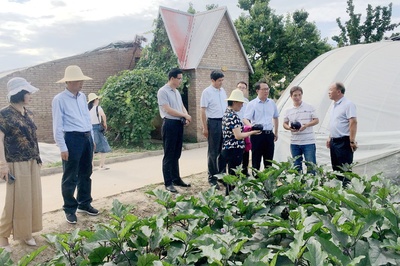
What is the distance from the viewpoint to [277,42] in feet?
61.1

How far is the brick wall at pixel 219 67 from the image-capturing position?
471 inches

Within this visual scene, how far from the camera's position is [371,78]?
6.34 metres

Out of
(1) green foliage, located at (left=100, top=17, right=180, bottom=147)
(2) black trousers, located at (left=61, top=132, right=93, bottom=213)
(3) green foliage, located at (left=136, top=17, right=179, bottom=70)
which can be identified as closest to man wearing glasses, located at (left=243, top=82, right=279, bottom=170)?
(2) black trousers, located at (left=61, top=132, right=93, bottom=213)

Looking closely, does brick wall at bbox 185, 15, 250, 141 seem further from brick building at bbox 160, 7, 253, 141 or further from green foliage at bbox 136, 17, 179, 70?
green foliage at bbox 136, 17, 179, 70

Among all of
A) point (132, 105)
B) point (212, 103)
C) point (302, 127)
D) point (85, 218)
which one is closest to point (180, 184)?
point (212, 103)

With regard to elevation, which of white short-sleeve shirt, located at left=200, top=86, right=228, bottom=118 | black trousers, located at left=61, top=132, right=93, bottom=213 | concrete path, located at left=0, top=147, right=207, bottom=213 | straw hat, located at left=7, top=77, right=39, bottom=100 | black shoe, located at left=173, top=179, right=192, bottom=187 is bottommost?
concrete path, located at left=0, top=147, right=207, bottom=213

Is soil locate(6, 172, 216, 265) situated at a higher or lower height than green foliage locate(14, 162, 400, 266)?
lower

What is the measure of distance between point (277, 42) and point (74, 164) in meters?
16.6

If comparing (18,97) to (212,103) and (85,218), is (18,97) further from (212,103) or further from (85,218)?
(212,103)

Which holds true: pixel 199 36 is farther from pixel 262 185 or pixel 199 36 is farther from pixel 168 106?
pixel 262 185

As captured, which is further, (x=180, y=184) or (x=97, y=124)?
(x=97, y=124)

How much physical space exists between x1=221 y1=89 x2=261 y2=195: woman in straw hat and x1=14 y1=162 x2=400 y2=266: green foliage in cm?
238

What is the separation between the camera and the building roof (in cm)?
1208

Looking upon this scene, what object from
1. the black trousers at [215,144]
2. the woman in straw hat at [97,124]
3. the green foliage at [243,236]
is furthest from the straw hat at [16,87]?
the woman in straw hat at [97,124]
